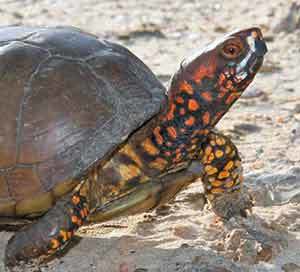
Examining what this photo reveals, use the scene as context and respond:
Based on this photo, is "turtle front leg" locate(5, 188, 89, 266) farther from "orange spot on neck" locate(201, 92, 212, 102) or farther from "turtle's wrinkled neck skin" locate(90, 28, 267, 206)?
"orange spot on neck" locate(201, 92, 212, 102)

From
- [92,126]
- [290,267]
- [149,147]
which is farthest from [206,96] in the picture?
[290,267]

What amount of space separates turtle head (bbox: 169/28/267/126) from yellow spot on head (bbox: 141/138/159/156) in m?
0.26

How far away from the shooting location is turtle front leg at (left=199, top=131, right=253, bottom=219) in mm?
3451

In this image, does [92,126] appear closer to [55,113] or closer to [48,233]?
[55,113]

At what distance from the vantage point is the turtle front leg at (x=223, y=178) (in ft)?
11.3

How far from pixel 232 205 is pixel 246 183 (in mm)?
387

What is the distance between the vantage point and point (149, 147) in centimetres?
325

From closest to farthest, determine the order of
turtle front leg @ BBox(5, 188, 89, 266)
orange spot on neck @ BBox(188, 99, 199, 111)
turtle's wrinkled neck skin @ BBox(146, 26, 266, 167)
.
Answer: turtle front leg @ BBox(5, 188, 89, 266), turtle's wrinkled neck skin @ BBox(146, 26, 266, 167), orange spot on neck @ BBox(188, 99, 199, 111)

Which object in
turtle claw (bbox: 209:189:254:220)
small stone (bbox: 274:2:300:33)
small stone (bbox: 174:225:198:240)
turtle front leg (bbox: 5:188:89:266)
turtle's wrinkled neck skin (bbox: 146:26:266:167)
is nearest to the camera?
turtle front leg (bbox: 5:188:89:266)

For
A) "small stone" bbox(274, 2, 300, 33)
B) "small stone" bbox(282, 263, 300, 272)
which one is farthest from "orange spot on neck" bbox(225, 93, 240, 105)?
"small stone" bbox(274, 2, 300, 33)

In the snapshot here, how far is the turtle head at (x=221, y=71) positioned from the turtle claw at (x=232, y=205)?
535 millimetres

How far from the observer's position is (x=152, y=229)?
3496 millimetres

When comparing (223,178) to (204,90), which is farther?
(223,178)

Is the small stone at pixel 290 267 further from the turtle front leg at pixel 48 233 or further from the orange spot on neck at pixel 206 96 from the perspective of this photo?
the turtle front leg at pixel 48 233
